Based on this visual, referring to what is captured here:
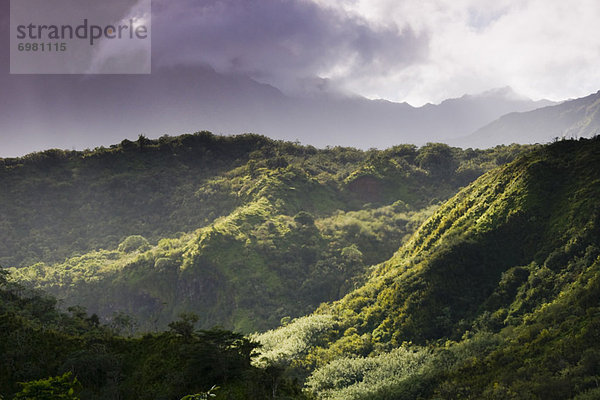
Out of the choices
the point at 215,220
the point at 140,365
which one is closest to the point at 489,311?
the point at 140,365

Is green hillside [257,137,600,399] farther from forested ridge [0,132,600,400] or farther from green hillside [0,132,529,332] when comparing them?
green hillside [0,132,529,332]

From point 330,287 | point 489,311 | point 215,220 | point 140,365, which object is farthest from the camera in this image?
point 215,220

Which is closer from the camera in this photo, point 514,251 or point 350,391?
point 350,391

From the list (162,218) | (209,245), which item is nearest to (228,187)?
(162,218)

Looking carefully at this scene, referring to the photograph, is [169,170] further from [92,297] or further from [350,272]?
[350,272]

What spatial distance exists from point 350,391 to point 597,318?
1906cm

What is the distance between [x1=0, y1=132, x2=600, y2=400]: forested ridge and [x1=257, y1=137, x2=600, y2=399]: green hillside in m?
0.17

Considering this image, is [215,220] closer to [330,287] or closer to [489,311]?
[330,287]

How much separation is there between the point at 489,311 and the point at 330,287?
41.4 metres

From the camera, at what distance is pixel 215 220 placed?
112 m

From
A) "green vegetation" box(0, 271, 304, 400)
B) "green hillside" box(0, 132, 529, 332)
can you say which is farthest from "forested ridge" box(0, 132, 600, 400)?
"green hillside" box(0, 132, 529, 332)

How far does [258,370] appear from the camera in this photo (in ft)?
65.7

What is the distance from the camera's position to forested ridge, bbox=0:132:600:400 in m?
21.1

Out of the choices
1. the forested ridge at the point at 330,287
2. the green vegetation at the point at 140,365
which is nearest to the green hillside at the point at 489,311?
the forested ridge at the point at 330,287
